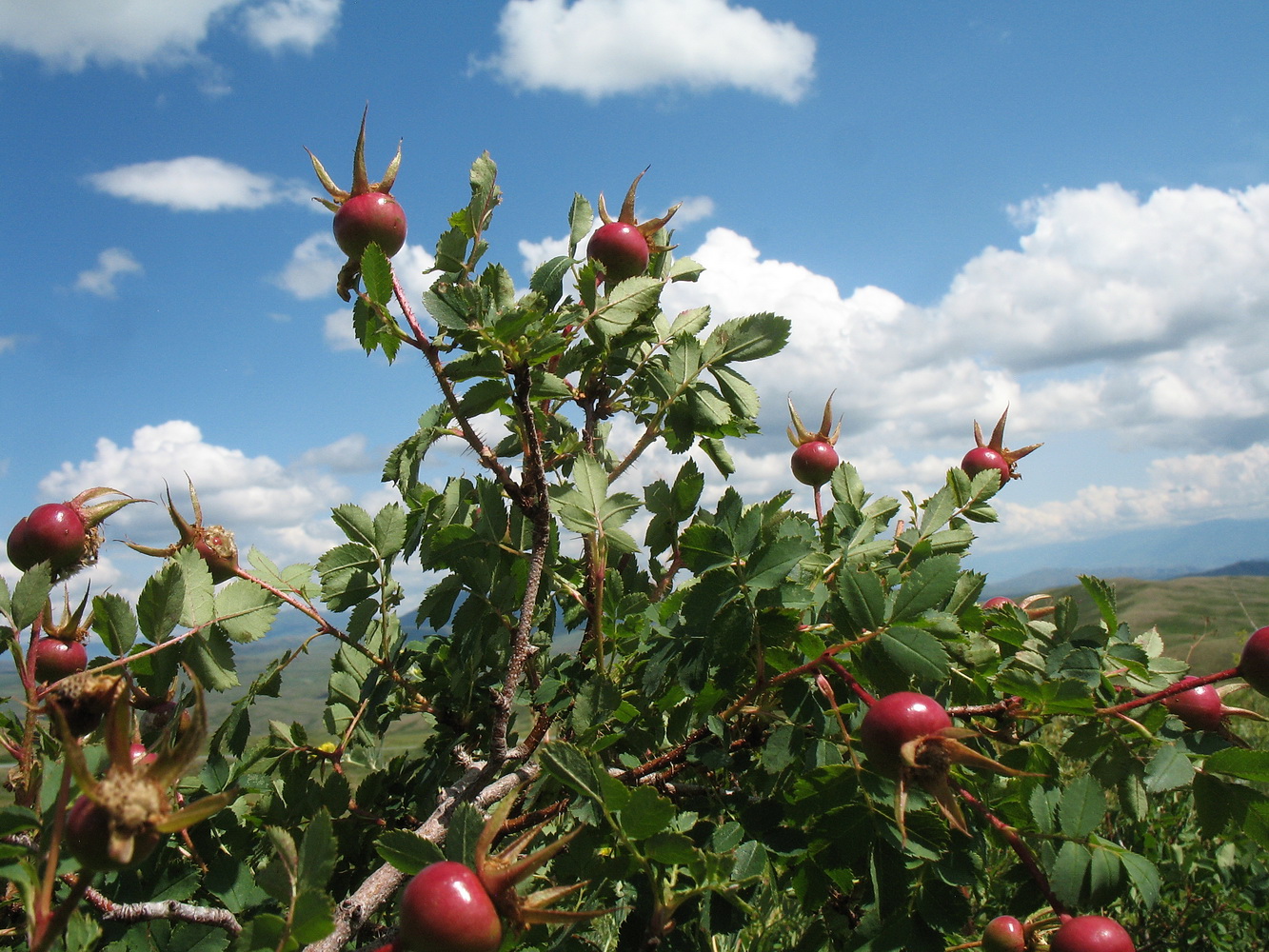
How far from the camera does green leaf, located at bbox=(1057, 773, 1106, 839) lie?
163 cm

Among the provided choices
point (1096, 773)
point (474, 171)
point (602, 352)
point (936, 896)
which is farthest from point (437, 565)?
point (1096, 773)

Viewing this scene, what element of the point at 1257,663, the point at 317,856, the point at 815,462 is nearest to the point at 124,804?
the point at 317,856

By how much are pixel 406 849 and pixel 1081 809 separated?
1.35m

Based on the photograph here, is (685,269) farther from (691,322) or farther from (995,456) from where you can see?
(995,456)

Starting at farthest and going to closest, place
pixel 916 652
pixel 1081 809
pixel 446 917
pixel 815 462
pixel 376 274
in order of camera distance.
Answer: pixel 815 462 < pixel 1081 809 < pixel 376 274 < pixel 916 652 < pixel 446 917

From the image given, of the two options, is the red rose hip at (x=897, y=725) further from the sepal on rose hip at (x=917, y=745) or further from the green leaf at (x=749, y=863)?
the green leaf at (x=749, y=863)

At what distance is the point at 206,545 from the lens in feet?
6.01

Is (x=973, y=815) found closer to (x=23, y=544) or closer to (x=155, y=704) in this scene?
(x=155, y=704)

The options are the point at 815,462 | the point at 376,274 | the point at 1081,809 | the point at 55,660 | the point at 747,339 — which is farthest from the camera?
the point at 815,462

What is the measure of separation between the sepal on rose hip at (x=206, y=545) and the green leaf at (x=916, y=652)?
58.0 inches

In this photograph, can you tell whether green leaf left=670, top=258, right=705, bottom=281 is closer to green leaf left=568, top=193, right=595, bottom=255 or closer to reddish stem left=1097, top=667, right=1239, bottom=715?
green leaf left=568, top=193, right=595, bottom=255

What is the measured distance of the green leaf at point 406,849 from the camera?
1235mm

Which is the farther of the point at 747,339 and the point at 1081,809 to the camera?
the point at 747,339

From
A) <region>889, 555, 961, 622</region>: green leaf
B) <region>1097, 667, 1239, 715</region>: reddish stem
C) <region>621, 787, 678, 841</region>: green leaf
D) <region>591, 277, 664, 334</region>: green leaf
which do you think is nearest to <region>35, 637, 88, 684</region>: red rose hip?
<region>621, 787, 678, 841</region>: green leaf
